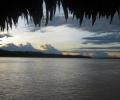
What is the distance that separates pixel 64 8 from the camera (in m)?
5.82

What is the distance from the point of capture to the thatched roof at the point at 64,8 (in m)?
5.70

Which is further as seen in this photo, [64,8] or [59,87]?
[59,87]

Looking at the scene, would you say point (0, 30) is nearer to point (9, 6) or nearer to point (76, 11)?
point (9, 6)

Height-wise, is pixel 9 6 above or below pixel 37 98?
above

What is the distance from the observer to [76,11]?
5906 mm

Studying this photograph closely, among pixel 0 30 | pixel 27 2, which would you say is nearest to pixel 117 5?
pixel 27 2

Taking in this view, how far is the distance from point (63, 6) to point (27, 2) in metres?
0.47

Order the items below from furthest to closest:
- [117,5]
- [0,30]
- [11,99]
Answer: [11,99]
[0,30]
[117,5]

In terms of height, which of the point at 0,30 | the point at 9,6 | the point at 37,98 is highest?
the point at 9,6

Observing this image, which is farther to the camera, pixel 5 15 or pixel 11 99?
pixel 11 99

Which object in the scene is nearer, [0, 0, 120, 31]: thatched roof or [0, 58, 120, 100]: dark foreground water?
[0, 0, 120, 31]: thatched roof

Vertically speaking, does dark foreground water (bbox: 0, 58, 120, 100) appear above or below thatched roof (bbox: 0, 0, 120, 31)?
below

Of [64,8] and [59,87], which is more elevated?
[64,8]

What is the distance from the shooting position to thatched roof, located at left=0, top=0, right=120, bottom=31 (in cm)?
570
